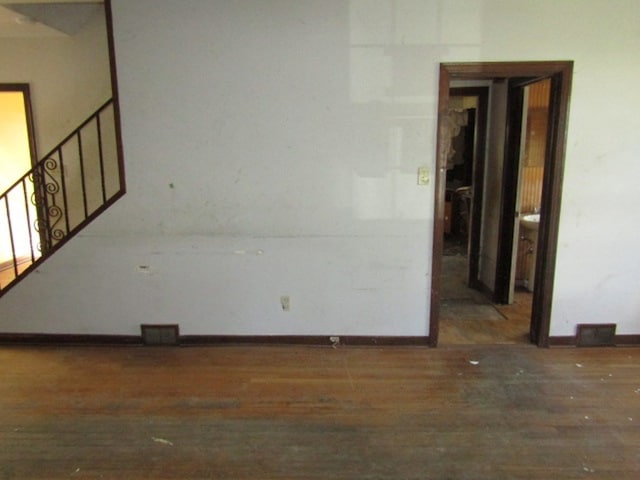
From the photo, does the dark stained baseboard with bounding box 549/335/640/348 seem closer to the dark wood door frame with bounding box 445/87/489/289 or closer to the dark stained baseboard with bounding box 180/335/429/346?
the dark stained baseboard with bounding box 180/335/429/346

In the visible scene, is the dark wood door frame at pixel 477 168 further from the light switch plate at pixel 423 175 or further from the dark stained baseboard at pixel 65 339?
the dark stained baseboard at pixel 65 339

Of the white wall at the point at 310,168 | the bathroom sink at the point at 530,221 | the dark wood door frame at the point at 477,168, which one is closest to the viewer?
the white wall at the point at 310,168

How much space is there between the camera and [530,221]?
4.20 m

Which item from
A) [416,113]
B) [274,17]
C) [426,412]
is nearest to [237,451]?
[426,412]

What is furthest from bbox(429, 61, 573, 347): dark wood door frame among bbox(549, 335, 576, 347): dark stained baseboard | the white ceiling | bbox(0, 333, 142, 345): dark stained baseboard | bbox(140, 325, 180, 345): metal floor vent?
the white ceiling

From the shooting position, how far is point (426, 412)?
236 centimetres

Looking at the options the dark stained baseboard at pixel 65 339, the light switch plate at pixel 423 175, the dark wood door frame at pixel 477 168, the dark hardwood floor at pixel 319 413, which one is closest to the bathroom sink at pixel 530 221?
the dark wood door frame at pixel 477 168

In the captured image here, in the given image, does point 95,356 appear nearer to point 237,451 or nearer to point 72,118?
point 237,451

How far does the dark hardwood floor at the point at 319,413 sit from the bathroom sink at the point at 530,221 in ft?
4.67

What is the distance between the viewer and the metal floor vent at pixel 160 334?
3.20 metres

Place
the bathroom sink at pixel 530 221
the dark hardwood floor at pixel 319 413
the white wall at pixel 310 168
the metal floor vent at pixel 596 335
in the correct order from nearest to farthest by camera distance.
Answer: the dark hardwood floor at pixel 319 413 < the white wall at pixel 310 168 < the metal floor vent at pixel 596 335 < the bathroom sink at pixel 530 221

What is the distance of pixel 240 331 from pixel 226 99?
1.68 meters

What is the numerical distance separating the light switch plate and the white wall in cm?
8

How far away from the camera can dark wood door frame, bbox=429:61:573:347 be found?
2.81 m
